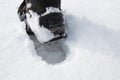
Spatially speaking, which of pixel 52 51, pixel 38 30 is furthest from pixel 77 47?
pixel 38 30

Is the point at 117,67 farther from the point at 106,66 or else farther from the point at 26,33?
the point at 26,33

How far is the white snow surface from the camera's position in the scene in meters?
1.85

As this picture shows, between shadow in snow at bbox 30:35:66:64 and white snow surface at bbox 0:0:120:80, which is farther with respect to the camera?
shadow in snow at bbox 30:35:66:64

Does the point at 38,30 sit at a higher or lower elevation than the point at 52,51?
higher

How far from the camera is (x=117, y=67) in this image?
72.3 inches

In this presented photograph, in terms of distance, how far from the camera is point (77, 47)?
200 cm

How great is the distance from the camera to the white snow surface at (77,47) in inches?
72.7

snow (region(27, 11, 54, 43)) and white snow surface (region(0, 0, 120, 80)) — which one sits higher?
snow (region(27, 11, 54, 43))

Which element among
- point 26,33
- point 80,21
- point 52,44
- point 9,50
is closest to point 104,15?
point 80,21

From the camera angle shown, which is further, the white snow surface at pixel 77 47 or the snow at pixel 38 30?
the snow at pixel 38 30

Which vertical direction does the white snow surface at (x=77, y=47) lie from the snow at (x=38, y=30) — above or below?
below

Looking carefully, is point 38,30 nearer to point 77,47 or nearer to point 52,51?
point 52,51

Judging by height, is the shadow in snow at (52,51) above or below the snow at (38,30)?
below

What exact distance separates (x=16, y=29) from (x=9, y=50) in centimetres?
25
